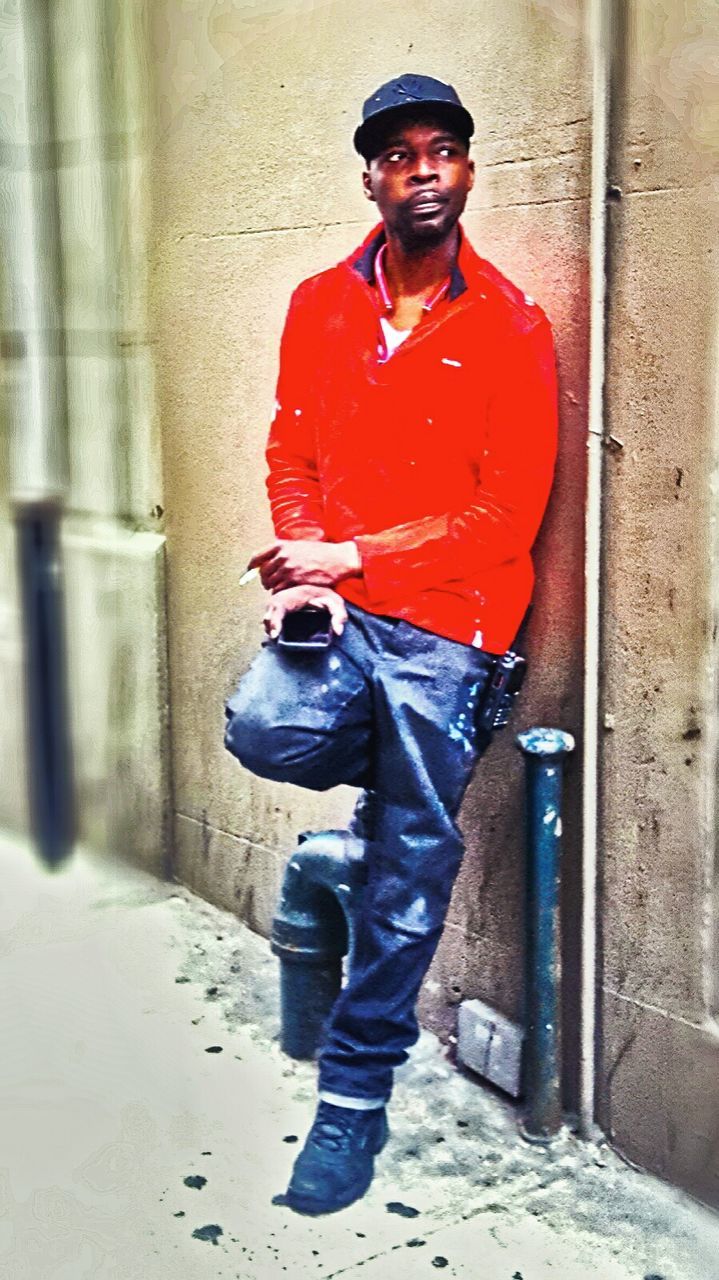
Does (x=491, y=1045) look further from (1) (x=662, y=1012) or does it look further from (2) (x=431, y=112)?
(2) (x=431, y=112)

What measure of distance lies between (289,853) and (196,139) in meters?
2.02

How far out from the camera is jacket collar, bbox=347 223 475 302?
3.49 metres

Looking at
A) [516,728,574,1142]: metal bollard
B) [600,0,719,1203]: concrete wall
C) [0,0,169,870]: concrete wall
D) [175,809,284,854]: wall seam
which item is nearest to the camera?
[600,0,719,1203]: concrete wall

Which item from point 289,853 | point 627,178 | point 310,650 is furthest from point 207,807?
point 627,178

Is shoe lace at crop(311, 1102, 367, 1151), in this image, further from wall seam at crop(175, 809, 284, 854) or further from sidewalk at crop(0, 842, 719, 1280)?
wall seam at crop(175, 809, 284, 854)

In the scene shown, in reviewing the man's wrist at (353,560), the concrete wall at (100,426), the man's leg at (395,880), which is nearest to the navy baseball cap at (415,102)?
the concrete wall at (100,426)

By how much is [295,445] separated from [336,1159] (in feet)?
5.75

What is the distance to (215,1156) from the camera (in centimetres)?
359

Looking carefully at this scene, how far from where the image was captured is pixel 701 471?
323 cm

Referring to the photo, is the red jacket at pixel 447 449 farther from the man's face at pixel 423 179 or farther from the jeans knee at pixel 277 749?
the jeans knee at pixel 277 749

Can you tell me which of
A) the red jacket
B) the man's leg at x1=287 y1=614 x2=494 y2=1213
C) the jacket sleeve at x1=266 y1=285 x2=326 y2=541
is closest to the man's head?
the red jacket

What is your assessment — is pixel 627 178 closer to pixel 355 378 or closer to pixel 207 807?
pixel 355 378

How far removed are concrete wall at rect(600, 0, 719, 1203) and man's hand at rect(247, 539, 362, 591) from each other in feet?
2.02

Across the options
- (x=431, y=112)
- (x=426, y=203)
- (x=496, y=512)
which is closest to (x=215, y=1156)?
(x=496, y=512)
